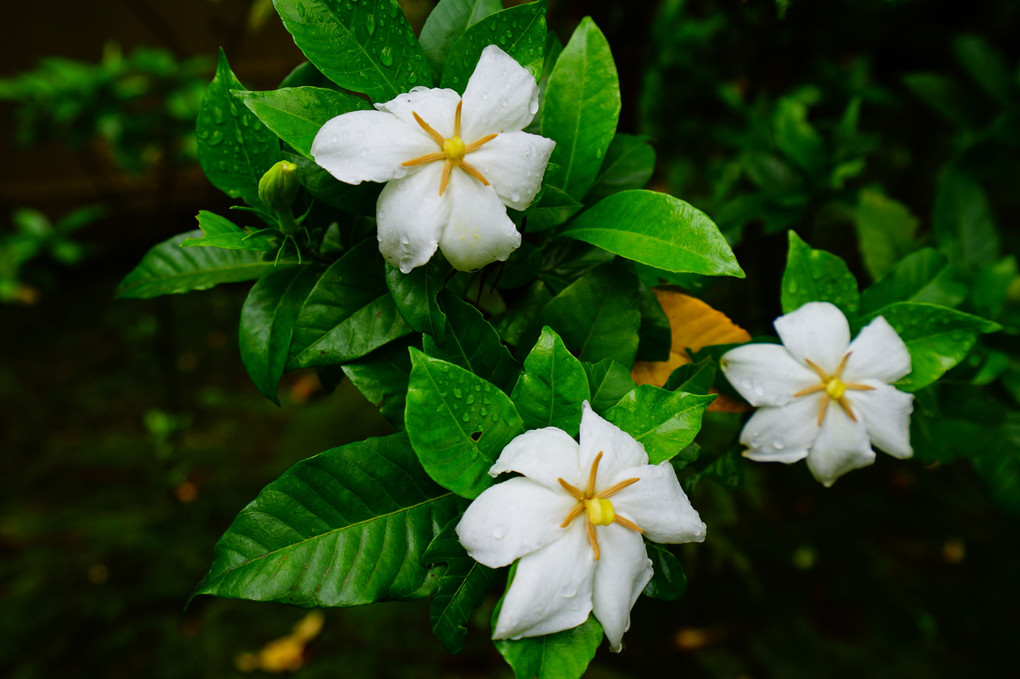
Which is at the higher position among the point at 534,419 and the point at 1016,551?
the point at 534,419

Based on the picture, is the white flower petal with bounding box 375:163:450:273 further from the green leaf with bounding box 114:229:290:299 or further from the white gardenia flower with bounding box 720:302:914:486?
the white gardenia flower with bounding box 720:302:914:486

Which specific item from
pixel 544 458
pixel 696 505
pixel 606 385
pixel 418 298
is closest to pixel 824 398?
pixel 606 385

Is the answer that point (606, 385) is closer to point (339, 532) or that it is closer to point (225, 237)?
point (339, 532)

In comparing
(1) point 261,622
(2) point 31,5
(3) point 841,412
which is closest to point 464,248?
(3) point 841,412

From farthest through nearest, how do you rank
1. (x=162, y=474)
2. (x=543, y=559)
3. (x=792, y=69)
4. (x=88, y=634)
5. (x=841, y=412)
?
(x=162, y=474) → (x=792, y=69) → (x=88, y=634) → (x=841, y=412) → (x=543, y=559)

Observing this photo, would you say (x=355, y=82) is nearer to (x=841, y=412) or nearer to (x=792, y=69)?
(x=841, y=412)

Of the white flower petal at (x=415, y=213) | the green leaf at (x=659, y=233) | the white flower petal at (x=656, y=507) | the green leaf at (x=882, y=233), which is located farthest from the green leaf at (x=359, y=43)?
the green leaf at (x=882, y=233)

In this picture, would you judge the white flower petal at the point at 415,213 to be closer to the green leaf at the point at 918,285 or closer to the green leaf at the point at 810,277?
the green leaf at the point at 810,277
